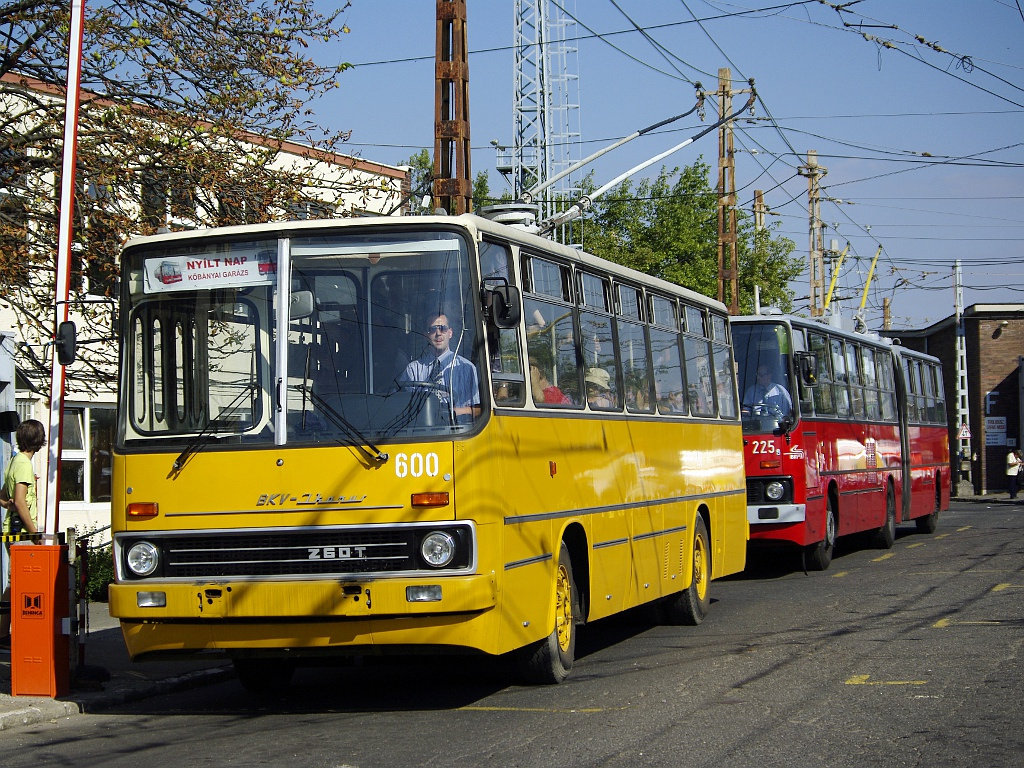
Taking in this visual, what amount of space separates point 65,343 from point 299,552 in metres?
2.35

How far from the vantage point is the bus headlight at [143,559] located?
8.69 metres

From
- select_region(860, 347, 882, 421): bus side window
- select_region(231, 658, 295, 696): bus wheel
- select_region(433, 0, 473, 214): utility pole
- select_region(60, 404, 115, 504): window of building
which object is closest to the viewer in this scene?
select_region(231, 658, 295, 696): bus wheel

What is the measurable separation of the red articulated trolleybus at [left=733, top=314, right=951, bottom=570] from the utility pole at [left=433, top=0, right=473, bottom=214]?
4.13 m

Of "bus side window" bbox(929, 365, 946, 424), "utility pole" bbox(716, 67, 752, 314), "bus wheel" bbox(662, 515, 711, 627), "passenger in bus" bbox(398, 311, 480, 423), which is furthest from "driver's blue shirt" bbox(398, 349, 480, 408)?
"utility pole" bbox(716, 67, 752, 314)

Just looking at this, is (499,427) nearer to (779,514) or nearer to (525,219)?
(525,219)

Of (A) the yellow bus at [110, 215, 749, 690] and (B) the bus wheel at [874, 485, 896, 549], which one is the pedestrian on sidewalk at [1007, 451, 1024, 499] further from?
(A) the yellow bus at [110, 215, 749, 690]

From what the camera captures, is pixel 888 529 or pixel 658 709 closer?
pixel 658 709

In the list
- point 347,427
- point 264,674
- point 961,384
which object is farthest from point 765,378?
point 961,384

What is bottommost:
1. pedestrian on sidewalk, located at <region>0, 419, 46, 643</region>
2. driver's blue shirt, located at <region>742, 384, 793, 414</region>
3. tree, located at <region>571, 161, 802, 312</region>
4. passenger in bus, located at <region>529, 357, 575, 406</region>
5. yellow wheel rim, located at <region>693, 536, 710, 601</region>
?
yellow wheel rim, located at <region>693, 536, 710, 601</region>

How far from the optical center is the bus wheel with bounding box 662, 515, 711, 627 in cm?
1339

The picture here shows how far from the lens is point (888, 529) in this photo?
22.8m

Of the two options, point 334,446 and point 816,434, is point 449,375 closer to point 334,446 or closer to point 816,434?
point 334,446

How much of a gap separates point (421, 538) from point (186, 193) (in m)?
6.46

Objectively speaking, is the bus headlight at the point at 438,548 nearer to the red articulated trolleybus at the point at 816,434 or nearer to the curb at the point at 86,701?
the curb at the point at 86,701
